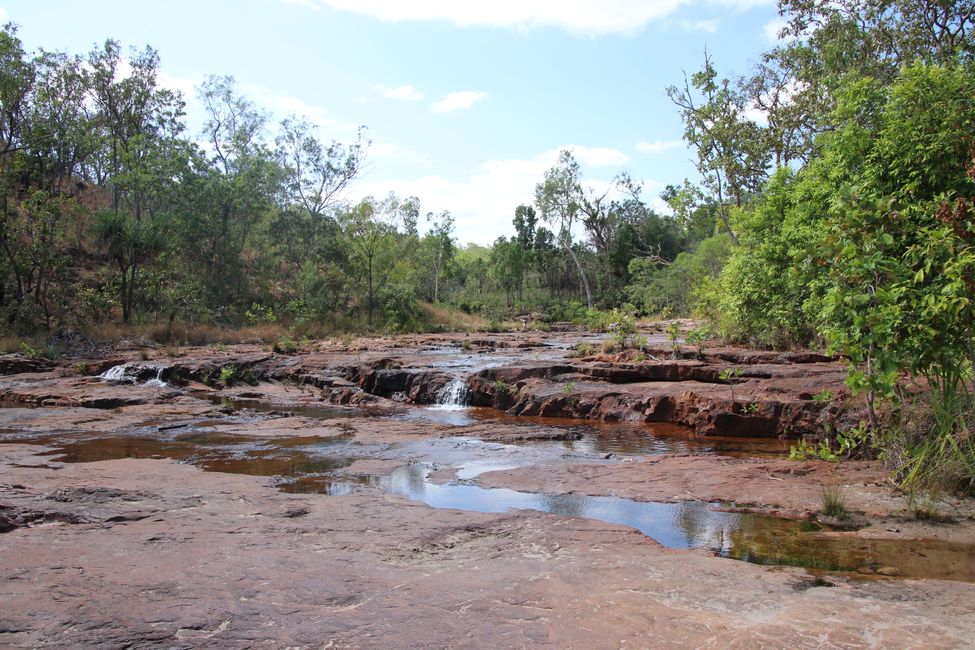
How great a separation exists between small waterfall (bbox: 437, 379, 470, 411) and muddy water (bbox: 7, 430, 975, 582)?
5291 millimetres

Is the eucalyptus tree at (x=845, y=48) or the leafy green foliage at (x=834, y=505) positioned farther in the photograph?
the eucalyptus tree at (x=845, y=48)

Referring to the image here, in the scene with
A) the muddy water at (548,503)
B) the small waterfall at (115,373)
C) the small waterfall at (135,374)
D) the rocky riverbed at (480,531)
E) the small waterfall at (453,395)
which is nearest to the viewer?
the rocky riverbed at (480,531)

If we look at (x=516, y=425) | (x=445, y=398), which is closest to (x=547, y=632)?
(x=516, y=425)

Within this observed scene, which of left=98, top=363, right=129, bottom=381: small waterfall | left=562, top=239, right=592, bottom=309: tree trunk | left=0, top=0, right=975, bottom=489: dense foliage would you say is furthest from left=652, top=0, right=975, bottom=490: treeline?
left=562, top=239, right=592, bottom=309: tree trunk

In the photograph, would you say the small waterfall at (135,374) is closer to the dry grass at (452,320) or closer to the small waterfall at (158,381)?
the small waterfall at (158,381)

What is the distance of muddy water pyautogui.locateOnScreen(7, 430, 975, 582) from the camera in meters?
5.33

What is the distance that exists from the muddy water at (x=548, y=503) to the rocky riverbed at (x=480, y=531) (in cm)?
4

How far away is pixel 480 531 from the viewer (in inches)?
228

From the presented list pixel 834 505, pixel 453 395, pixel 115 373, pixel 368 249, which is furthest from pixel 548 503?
pixel 368 249

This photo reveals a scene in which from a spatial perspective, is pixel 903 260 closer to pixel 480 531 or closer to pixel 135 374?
pixel 480 531

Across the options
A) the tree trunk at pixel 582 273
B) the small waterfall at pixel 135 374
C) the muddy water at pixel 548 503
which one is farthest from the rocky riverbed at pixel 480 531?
the tree trunk at pixel 582 273

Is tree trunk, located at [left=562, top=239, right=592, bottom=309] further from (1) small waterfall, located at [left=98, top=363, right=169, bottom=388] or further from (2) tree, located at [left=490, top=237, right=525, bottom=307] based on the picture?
(1) small waterfall, located at [left=98, top=363, right=169, bottom=388]

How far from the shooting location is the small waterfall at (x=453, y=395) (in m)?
16.1

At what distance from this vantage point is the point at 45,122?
2841 cm
